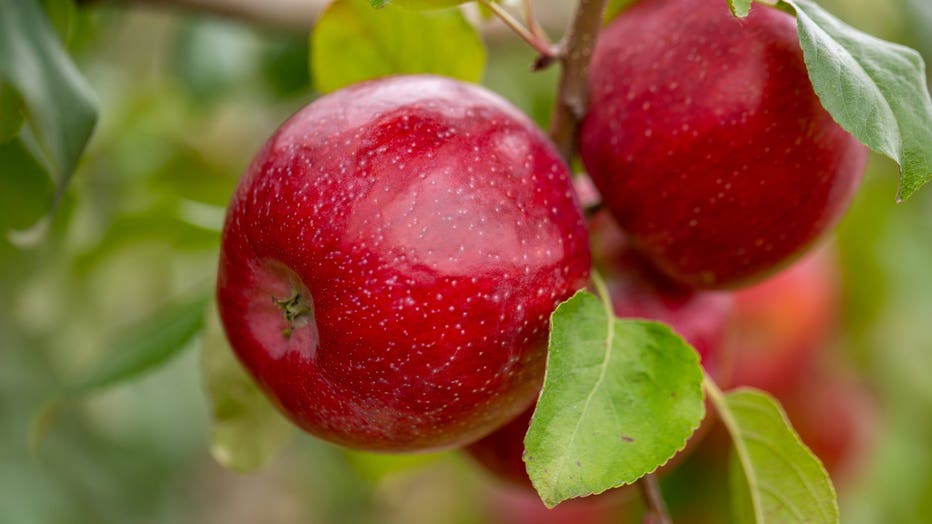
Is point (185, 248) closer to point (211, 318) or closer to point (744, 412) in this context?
point (211, 318)

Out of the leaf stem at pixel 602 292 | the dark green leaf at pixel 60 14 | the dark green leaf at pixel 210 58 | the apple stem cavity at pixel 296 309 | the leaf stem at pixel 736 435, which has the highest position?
the dark green leaf at pixel 60 14

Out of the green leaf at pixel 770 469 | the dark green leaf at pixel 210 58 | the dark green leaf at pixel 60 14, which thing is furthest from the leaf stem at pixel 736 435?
the dark green leaf at pixel 210 58

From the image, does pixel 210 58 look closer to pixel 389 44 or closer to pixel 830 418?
pixel 389 44

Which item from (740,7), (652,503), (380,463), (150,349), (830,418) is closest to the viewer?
(740,7)

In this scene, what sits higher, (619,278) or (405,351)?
(405,351)

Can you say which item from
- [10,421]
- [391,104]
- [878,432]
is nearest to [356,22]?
[391,104]

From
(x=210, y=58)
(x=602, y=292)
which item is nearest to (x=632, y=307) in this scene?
(x=602, y=292)

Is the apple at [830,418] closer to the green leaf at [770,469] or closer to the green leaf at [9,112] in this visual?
the green leaf at [770,469]
